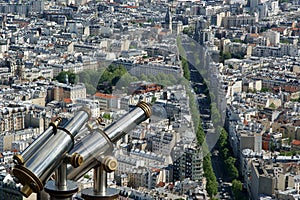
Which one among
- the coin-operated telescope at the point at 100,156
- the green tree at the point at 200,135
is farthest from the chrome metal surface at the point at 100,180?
the green tree at the point at 200,135

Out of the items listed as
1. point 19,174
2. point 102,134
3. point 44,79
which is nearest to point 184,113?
point 102,134

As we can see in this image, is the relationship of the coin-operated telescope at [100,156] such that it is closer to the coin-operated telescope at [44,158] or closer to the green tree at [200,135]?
the coin-operated telescope at [44,158]

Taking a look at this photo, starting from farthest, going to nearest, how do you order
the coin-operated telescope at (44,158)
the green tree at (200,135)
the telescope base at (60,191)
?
the green tree at (200,135)
the telescope base at (60,191)
the coin-operated telescope at (44,158)

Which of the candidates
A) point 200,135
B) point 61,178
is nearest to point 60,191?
point 61,178

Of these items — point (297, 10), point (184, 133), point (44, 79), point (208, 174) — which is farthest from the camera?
point (297, 10)

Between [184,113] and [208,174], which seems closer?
[184,113]

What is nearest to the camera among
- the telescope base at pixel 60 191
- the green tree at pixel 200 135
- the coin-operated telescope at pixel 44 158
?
the coin-operated telescope at pixel 44 158

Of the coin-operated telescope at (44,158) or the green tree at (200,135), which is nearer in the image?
the coin-operated telescope at (44,158)

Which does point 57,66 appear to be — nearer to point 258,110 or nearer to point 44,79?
point 44,79

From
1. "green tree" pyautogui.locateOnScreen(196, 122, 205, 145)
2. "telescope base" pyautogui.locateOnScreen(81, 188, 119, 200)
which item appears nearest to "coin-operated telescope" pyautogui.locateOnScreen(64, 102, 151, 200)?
"telescope base" pyautogui.locateOnScreen(81, 188, 119, 200)
